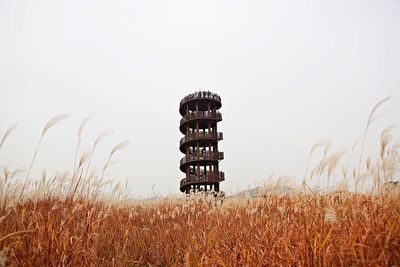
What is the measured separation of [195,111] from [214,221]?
1054 inches

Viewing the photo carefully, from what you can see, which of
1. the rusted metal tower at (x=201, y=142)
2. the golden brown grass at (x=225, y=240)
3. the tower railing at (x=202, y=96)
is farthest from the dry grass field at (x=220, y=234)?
the tower railing at (x=202, y=96)

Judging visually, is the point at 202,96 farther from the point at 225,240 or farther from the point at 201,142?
the point at 225,240

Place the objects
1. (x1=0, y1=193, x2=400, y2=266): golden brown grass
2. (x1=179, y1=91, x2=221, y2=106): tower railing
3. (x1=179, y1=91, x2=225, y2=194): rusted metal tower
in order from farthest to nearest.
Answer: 1. (x1=179, y1=91, x2=221, y2=106): tower railing
2. (x1=179, y1=91, x2=225, y2=194): rusted metal tower
3. (x1=0, y1=193, x2=400, y2=266): golden brown grass

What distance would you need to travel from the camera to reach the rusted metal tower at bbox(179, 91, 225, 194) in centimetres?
2905

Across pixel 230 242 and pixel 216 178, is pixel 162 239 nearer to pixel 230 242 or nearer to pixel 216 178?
pixel 230 242

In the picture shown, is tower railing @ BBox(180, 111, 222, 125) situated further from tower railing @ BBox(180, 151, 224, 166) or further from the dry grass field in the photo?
the dry grass field

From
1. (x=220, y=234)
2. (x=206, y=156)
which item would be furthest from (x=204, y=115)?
(x=220, y=234)

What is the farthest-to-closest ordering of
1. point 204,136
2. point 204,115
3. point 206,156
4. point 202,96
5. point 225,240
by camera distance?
point 202,96 → point 204,115 → point 204,136 → point 206,156 → point 225,240

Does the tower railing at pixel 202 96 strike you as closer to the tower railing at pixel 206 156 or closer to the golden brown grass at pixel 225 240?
the tower railing at pixel 206 156

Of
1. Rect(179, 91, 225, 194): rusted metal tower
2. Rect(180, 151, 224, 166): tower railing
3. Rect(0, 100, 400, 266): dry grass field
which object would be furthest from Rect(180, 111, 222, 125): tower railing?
Rect(0, 100, 400, 266): dry grass field

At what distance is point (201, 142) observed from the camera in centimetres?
3103

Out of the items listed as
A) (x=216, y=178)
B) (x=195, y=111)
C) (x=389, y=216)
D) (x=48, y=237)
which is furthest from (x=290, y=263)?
(x=195, y=111)

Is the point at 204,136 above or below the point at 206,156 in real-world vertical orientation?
above

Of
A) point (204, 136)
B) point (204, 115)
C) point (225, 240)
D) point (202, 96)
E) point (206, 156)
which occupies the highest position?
point (202, 96)
